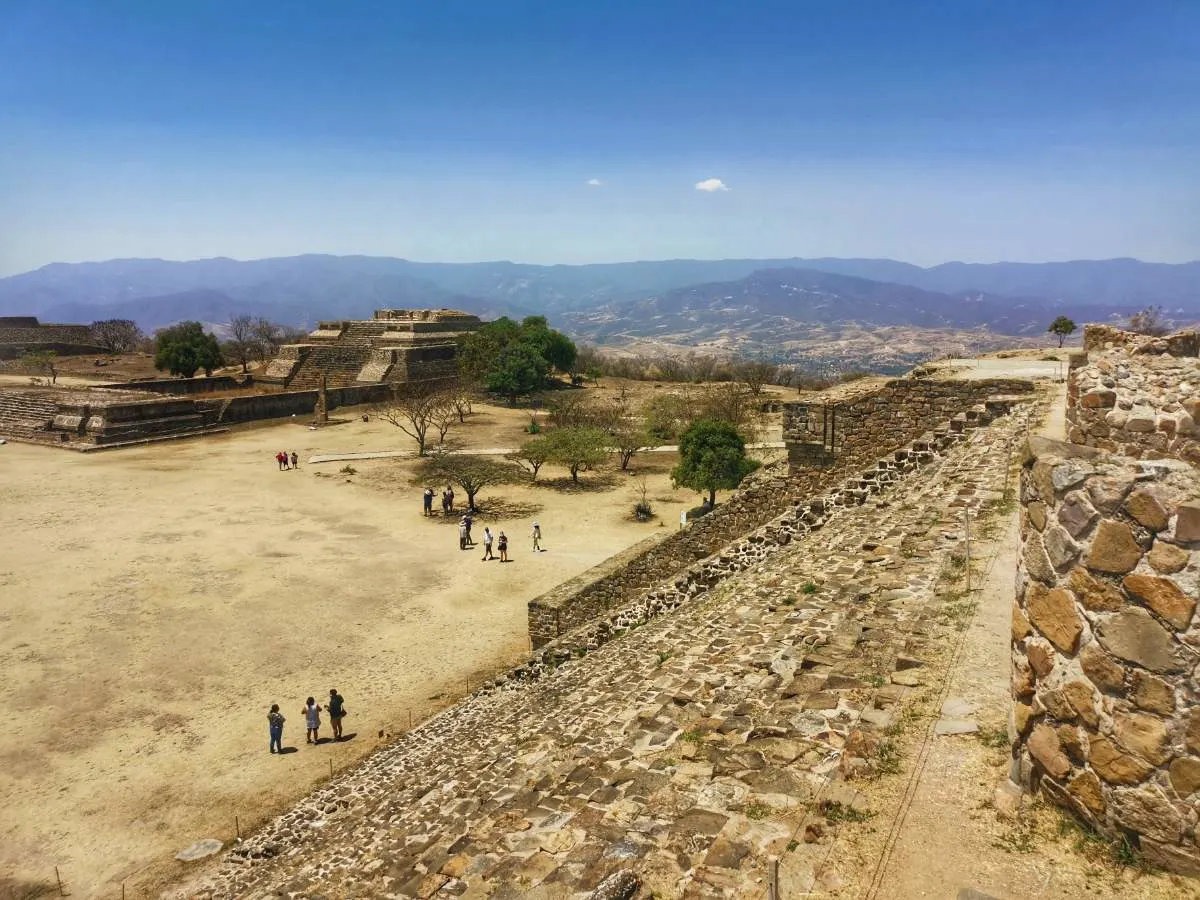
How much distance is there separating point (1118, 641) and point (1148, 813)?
0.64 metres

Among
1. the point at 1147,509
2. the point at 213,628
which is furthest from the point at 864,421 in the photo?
the point at 213,628

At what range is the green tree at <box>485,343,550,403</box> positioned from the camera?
4238 cm

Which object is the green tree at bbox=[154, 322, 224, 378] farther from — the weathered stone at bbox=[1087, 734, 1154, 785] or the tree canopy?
the weathered stone at bbox=[1087, 734, 1154, 785]

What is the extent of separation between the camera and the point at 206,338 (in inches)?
1768

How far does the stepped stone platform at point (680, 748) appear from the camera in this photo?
3.62m

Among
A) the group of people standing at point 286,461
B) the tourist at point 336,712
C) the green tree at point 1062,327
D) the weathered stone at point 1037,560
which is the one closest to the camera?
the weathered stone at point 1037,560

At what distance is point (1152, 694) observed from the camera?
2.60 meters

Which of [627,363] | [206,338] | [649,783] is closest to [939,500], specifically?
[649,783]

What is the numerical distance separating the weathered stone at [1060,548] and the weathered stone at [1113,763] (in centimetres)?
64

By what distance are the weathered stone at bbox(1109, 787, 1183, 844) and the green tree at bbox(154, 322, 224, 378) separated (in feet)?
156

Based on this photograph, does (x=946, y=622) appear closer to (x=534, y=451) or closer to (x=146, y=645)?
(x=146, y=645)

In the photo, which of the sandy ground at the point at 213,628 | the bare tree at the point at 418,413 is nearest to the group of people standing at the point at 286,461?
the sandy ground at the point at 213,628

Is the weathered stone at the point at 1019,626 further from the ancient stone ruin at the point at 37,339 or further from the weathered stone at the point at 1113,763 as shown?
the ancient stone ruin at the point at 37,339

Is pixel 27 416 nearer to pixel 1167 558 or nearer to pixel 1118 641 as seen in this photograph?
pixel 1118 641
